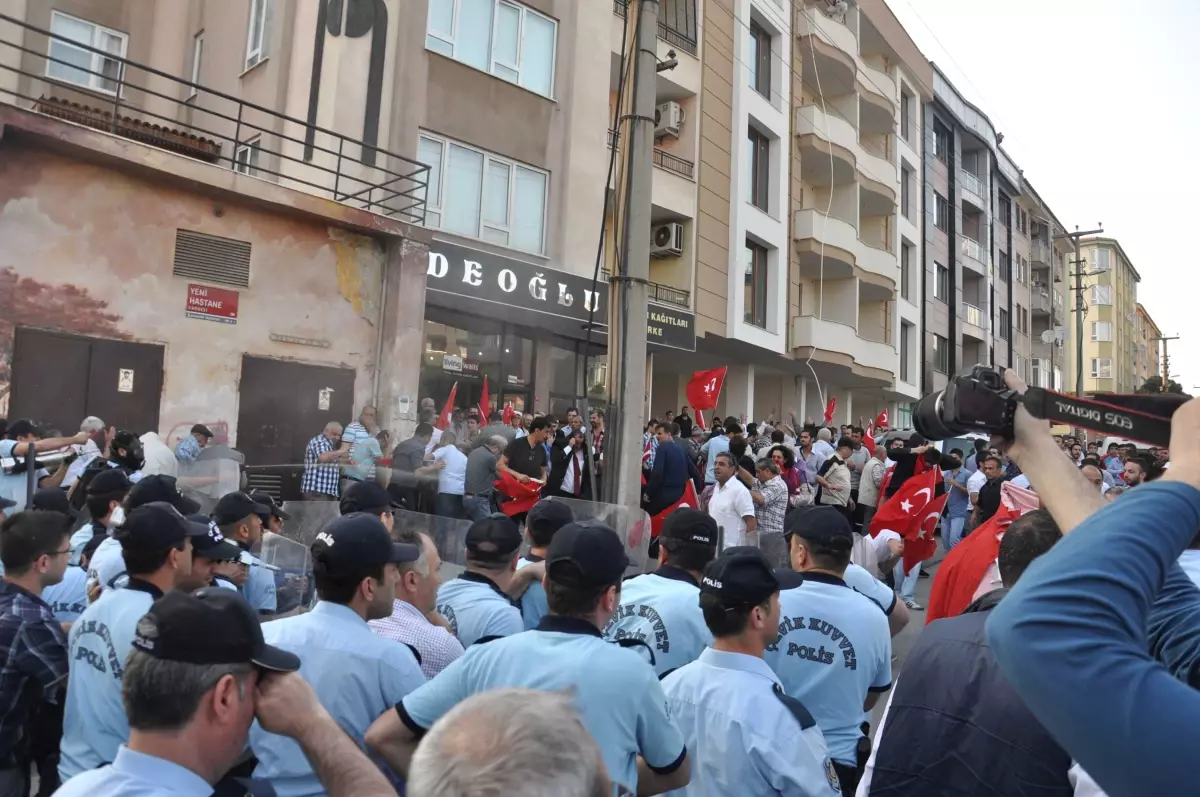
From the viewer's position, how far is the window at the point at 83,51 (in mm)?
16469

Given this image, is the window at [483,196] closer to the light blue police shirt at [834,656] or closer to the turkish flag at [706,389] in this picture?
the turkish flag at [706,389]

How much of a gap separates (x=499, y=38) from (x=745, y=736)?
52.5 ft

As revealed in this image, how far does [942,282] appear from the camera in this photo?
3675 centimetres

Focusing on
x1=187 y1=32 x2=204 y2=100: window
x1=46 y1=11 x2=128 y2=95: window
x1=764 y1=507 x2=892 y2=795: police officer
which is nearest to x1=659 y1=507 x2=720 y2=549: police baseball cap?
x1=764 y1=507 x2=892 y2=795: police officer

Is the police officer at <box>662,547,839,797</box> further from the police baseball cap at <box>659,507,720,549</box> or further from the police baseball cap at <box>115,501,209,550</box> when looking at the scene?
the police baseball cap at <box>115,501,209,550</box>

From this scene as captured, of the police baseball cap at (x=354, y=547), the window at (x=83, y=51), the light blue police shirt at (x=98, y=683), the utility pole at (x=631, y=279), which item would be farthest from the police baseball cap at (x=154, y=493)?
the window at (x=83, y=51)

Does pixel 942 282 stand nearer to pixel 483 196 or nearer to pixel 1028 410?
pixel 483 196

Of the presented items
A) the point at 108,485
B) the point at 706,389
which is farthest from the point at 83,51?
the point at 108,485

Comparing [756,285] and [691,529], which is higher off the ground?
[756,285]

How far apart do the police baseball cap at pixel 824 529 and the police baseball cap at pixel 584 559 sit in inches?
48.2

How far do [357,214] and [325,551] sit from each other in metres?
10.7

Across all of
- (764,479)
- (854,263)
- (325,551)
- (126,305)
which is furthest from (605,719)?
(854,263)

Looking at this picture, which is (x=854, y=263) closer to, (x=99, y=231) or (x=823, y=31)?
(x=823, y=31)

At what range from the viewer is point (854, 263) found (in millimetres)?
26703
